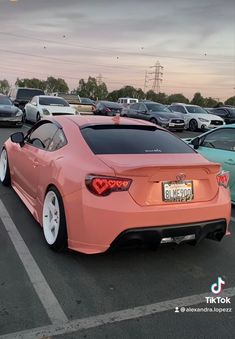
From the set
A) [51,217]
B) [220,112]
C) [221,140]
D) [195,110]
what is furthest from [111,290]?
[220,112]

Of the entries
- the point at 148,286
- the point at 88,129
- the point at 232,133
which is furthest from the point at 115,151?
the point at 232,133

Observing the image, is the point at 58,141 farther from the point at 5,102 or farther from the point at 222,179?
the point at 5,102

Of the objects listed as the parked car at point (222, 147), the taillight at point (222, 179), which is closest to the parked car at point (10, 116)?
the parked car at point (222, 147)

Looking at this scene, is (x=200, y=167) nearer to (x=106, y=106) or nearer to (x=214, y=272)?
(x=214, y=272)

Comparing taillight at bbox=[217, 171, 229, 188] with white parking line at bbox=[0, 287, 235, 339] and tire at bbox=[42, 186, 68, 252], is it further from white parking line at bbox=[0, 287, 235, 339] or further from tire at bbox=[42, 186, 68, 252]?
tire at bbox=[42, 186, 68, 252]

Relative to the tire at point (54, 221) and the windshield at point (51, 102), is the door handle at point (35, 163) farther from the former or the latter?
the windshield at point (51, 102)

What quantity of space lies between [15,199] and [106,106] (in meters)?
22.4

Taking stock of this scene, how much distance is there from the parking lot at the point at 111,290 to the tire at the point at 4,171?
224 centimetres

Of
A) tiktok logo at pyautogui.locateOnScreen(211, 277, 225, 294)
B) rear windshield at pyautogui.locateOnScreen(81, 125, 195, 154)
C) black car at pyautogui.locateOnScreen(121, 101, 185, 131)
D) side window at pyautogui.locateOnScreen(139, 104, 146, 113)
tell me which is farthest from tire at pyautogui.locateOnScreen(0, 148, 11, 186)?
side window at pyautogui.locateOnScreen(139, 104, 146, 113)

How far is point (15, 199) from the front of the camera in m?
6.61

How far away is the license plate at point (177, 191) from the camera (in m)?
4.11

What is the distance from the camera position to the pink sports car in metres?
3.98

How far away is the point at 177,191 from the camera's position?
4160 mm

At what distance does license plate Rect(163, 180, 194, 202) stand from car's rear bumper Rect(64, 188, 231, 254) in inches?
2.5
